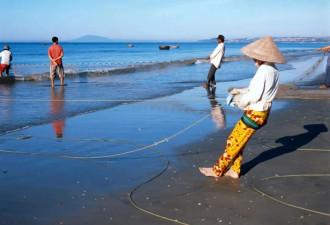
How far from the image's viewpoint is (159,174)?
5586 mm

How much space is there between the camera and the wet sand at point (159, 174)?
169 inches

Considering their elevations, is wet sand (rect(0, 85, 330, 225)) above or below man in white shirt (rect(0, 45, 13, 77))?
below

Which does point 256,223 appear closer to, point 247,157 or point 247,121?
point 247,121

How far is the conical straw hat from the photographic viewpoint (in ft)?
16.7

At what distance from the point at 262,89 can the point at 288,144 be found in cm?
260

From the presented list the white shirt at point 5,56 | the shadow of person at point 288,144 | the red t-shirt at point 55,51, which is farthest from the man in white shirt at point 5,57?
the shadow of person at point 288,144

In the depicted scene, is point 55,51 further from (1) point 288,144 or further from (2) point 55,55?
(1) point 288,144

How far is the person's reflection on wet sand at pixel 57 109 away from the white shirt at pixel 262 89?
13.1 feet

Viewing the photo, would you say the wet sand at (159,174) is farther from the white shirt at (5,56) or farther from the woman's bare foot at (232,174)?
the white shirt at (5,56)

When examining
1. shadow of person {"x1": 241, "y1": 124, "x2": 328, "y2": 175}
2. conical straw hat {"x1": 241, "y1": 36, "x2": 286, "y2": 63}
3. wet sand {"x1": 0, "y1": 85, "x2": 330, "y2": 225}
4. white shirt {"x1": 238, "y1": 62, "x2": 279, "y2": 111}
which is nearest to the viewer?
wet sand {"x1": 0, "y1": 85, "x2": 330, "y2": 225}

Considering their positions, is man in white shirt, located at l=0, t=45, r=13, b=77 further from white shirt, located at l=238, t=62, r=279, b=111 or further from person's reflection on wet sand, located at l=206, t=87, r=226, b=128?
Result: white shirt, located at l=238, t=62, r=279, b=111

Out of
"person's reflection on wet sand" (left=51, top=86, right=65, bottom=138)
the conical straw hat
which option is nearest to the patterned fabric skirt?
the conical straw hat

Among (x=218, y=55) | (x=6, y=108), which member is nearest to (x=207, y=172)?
(x=6, y=108)

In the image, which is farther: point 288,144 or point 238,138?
point 288,144
